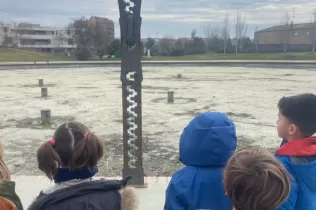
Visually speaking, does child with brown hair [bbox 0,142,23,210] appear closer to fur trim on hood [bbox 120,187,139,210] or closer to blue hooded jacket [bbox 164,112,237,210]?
fur trim on hood [bbox 120,187,139,210]

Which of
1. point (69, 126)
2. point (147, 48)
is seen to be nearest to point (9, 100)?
point (69, 126)

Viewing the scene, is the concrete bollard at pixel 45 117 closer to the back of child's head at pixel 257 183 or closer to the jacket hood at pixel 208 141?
the jacket hood at pixel 208 141

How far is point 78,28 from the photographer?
182 ft

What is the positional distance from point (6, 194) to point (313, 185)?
1.45 metres

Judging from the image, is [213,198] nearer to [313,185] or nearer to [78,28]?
[313,185]

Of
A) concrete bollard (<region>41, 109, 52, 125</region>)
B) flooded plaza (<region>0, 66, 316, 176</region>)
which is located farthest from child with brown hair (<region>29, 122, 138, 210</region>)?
concrete bollard (<region>41, 109, 52, 125</region>)

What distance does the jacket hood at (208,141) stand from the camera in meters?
1.94

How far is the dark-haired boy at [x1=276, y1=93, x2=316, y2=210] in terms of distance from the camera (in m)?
1.85

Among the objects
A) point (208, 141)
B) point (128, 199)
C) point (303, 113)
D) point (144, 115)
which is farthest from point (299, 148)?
point (144, 115)

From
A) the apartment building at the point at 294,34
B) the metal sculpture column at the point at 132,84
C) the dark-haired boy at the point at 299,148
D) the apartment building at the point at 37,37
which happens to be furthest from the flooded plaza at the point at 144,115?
the apartment building at the point at 37,37

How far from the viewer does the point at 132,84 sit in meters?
4.25

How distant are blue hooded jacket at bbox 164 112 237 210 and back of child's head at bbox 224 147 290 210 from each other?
1.48 ft

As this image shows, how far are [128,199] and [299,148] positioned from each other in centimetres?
92

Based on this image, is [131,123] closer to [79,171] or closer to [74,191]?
[79,171]
